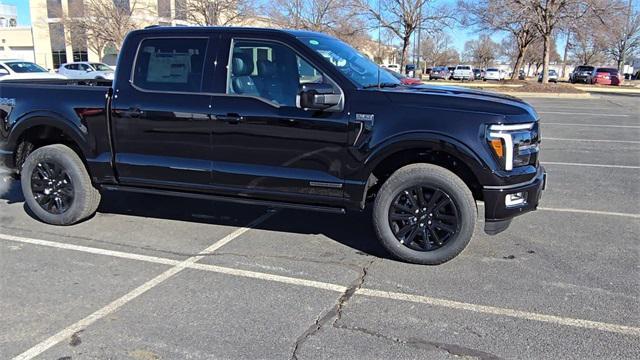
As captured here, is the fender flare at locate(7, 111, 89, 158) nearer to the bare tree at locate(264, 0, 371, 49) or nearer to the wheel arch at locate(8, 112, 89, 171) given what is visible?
the wheel arch at locate(8, 112, 89, 171)

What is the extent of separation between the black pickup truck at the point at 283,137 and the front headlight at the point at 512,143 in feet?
0.04

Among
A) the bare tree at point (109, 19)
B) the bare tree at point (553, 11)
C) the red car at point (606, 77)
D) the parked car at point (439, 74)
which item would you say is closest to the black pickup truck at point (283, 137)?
the bare tree at point (553, 11)

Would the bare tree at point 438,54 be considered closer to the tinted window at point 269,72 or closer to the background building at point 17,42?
the background building at point 17,42

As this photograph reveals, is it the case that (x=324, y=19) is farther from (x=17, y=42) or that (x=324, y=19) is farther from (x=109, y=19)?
(x=17, y=42)

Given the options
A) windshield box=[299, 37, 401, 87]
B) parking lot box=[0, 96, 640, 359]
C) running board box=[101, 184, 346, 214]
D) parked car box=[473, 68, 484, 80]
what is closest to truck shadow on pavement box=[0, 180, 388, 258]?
parking lot box=[0, 96, 640, 359]

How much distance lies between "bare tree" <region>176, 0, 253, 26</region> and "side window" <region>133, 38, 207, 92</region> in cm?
2688

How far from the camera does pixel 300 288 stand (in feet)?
13.5

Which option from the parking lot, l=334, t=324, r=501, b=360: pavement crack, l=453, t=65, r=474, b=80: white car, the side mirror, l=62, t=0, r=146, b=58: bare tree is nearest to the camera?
l=334, t=324, r=501, b=360: pavement crack

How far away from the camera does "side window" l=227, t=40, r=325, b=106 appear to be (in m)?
4.71

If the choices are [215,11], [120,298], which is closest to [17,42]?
[215,11]

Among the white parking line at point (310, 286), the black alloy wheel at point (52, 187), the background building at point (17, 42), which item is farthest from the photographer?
the background building at point (17, 42)

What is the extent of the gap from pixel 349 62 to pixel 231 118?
47.6 inches

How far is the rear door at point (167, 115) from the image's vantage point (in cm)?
495

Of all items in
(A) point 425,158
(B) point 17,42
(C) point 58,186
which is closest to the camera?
(A) point 425,158
